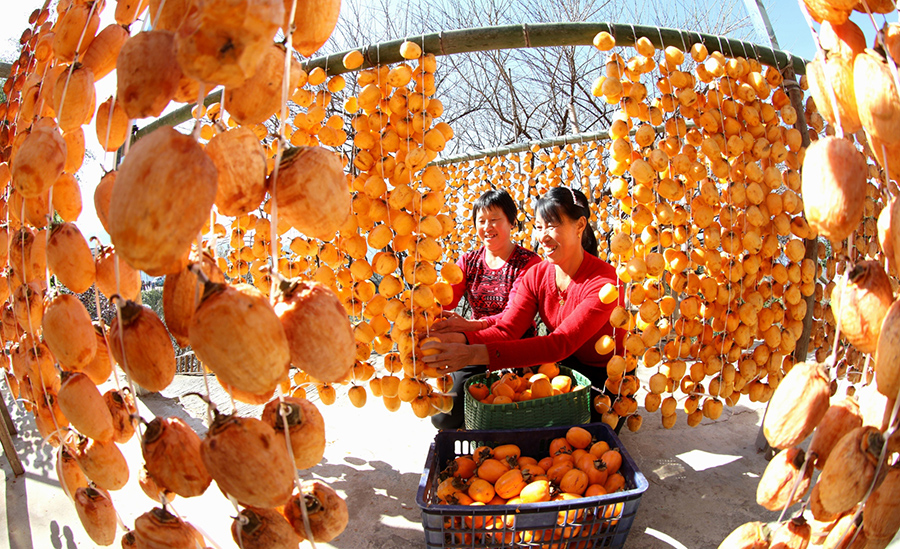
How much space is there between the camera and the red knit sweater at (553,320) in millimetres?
2035

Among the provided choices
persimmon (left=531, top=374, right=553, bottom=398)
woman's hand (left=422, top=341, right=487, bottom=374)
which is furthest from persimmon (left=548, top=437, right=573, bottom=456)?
woman's hand (left=422, top=341, right=487, bottom=374)

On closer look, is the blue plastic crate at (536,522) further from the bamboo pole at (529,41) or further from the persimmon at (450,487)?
the bamboo pole at (529,41)

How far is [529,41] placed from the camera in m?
1.83

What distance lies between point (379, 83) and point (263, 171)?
4.20 feet

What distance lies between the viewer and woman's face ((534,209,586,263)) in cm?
236

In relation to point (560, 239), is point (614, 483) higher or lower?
lower

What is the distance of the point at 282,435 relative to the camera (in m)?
0.49

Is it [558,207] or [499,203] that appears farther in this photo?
[499,203]

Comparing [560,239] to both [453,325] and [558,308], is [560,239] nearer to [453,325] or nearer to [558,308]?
[558,308]

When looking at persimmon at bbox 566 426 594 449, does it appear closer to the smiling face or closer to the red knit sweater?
the red knit sweater

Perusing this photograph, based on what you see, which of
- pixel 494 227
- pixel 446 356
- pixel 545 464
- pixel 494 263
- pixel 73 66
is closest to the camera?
pixel 73 66

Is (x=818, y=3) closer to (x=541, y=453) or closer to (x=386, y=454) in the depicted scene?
(x=541, y=453)

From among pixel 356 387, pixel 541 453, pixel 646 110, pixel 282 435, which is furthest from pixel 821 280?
pixel 282 435

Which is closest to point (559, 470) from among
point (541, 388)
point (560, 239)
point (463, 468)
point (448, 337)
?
point (463, 468)
